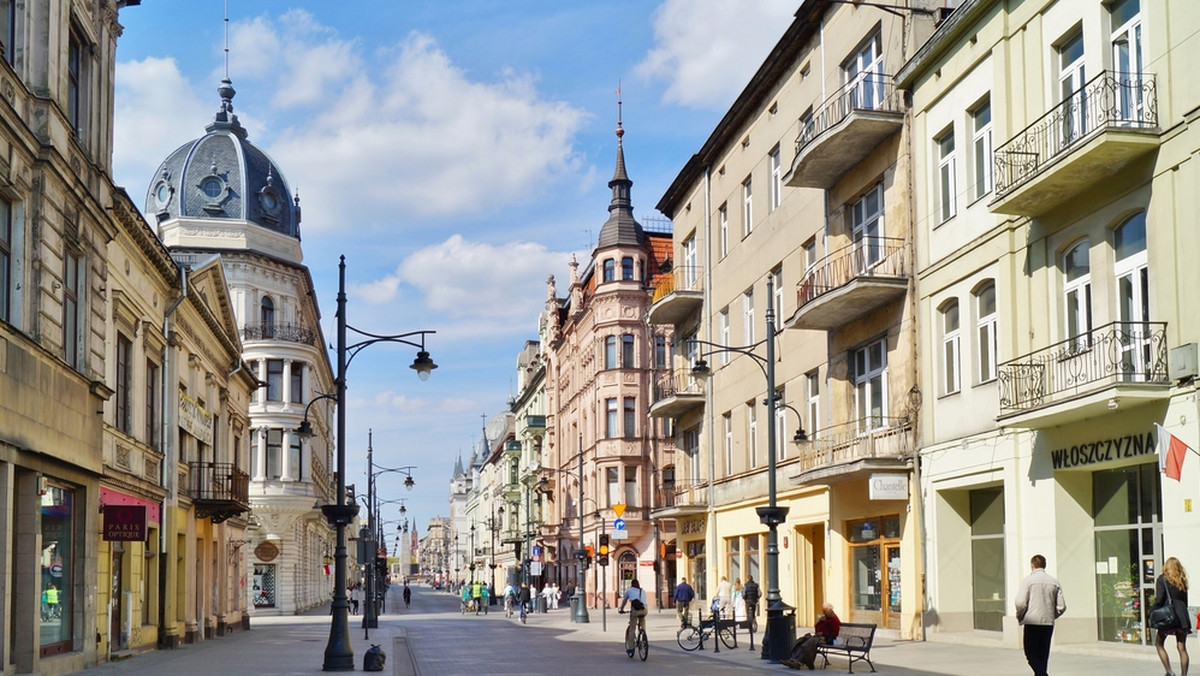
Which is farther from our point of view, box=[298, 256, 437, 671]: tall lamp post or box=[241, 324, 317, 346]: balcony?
box=[241, 324, 317, 346]: balcony

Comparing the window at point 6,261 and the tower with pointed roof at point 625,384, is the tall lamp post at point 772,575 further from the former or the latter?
the tower with pointed roof at point 625,384

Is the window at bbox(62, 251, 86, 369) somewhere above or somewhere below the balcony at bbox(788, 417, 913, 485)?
above

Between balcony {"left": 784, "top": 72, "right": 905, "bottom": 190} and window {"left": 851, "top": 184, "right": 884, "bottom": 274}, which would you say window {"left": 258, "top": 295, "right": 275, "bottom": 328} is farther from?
window {"left": 851, "top": 184, "right": 884, "bottom": 274}

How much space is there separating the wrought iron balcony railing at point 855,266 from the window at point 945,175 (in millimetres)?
1570

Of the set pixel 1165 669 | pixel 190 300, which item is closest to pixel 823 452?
pixel 1165 669

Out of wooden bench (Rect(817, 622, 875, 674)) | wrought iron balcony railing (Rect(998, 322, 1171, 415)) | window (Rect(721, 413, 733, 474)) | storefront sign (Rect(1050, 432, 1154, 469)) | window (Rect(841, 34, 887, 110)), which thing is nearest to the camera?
wrought iron balcony railing (Rect(998, 322, 1171, 415))

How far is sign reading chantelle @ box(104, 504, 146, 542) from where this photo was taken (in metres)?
23.8

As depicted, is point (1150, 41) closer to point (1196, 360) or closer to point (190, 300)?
point (1196, 360)

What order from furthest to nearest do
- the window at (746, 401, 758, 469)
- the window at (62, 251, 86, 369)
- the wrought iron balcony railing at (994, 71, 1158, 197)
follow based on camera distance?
the window at (746, 401, 758, 469) → the window at (62, 251, 86, 369) → the wrought iron balcony railing at (994, 71, 1158, 197)

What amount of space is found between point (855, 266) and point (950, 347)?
399 cm

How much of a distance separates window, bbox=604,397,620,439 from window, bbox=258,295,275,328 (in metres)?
16.2

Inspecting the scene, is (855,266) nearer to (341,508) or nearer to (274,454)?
(341,508)

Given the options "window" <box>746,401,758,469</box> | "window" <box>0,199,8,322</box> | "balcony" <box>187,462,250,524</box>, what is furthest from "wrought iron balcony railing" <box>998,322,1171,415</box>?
"balcony" <box>187,462,250,524</box>

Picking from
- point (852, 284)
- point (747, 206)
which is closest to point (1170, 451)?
point (852, 284)
